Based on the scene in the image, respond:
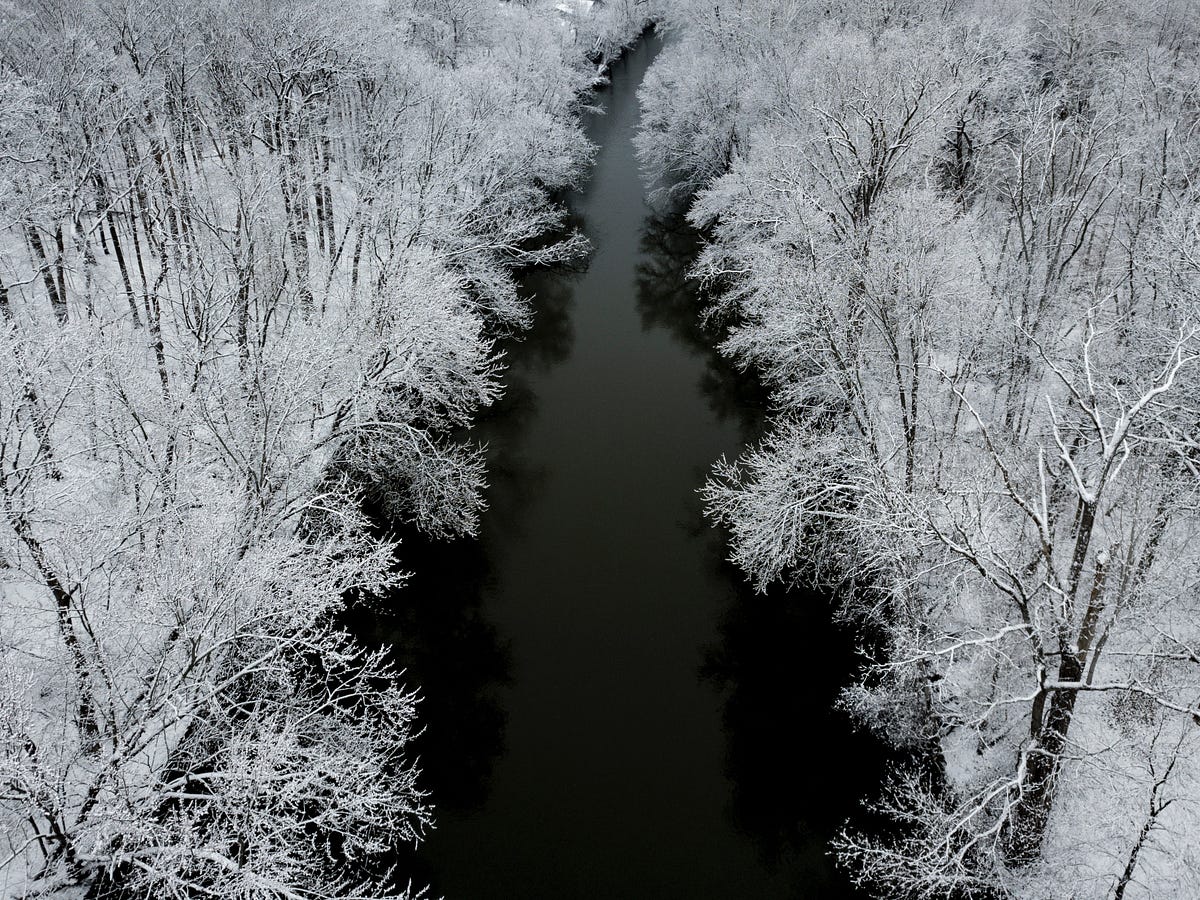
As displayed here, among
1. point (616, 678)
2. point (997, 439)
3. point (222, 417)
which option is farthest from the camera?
point (997, 439)

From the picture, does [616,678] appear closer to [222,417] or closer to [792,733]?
[792,733]

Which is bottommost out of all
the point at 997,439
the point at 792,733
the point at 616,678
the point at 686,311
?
the point at 616,678

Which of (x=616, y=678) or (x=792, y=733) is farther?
(x=616, y=678)

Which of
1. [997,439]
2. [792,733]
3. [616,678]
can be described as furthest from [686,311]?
[792,733]

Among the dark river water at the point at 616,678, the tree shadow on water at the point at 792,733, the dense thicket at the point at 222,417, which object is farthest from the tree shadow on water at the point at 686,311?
the tree shadow on water at the point at 792,733

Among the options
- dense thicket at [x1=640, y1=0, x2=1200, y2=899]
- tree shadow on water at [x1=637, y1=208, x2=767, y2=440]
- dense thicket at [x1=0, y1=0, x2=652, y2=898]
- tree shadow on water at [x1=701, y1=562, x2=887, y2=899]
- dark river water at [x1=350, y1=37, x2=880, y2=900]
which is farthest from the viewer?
tree shadow on water at [x1=637, y1=208, x2=767, y2=440]

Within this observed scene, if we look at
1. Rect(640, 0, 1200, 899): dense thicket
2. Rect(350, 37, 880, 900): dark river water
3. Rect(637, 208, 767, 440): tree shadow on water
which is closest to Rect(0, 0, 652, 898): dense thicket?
Rect(350, 37, 880, 900): dark river water

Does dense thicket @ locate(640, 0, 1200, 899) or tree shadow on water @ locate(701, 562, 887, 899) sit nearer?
dense thicket @ locate(640, 0, 1200, 899)

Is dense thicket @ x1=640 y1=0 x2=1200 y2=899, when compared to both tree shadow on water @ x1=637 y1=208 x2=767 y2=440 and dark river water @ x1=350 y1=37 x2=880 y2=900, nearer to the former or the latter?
tree shadow on water @ x1=637 y1=208 x2=767 y2=440
